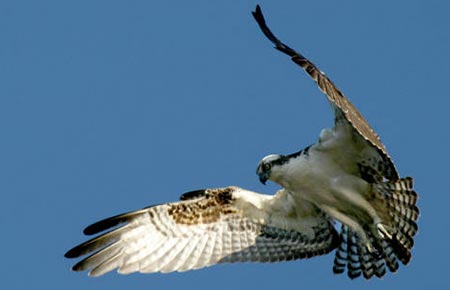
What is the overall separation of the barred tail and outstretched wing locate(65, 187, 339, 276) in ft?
0.97

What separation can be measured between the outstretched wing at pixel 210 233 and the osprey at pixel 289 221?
0.04 feet

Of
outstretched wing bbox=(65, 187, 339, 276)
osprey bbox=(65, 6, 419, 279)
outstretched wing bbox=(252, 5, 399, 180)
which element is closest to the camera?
outstretched wing bbox=(252, 5, 399, 180)

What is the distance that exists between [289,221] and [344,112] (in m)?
2.57

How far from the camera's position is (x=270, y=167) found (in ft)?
39.9

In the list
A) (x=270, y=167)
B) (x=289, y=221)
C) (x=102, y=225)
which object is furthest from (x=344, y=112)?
(x=102, y=225)

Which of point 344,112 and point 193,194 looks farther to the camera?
point 193,194

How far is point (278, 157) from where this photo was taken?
12.2 metres

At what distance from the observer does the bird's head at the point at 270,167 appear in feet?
39.8

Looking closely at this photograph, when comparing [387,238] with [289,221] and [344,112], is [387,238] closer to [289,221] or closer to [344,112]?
[289,221]

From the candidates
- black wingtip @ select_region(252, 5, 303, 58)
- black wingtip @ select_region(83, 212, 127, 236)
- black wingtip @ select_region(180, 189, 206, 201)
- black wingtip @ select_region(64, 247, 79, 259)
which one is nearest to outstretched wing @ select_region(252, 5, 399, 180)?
black wingtip @ select_region(252, 5, 303, 58)

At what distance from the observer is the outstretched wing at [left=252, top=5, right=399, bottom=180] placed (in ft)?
35.0

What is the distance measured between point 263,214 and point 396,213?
5.24 feet

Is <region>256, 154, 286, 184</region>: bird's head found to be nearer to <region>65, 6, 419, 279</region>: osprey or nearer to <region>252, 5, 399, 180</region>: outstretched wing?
<region>65, 6, 419, 279</region>: osprey

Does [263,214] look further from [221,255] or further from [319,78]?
[319,78]
